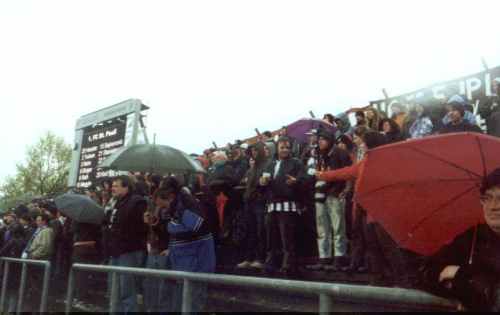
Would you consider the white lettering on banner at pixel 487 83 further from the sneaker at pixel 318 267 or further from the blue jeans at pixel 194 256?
the blue jeans at pixel 194 256

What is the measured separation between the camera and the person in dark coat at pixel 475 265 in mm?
2062

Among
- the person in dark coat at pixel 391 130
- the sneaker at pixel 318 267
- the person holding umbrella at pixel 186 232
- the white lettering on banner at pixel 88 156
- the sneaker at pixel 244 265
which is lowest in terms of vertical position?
the sneaker at pixel 318 267

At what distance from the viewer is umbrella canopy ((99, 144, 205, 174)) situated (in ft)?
23.3

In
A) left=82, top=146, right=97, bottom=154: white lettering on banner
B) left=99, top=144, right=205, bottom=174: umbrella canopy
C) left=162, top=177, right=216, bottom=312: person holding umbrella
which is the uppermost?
left=82, top=146, right=97, bottom=154: white lettering on banner

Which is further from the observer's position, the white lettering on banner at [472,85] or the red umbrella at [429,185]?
the white lettering on banner at [472,85]

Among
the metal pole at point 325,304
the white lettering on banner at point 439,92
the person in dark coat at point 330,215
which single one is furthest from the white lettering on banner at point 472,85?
the metal pole at point 325,304

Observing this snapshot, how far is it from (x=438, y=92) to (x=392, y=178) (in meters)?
6.98

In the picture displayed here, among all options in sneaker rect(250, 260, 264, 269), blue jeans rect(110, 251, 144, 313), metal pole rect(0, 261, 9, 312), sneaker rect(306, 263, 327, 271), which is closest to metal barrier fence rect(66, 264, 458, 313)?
blue jeans rect(110, 251, 144, 313)

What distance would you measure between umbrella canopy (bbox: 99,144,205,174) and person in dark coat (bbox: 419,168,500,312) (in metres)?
5.09

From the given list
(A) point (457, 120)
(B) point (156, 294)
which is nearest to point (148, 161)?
(B) point (156, 294)

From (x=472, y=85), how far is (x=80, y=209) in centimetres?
685

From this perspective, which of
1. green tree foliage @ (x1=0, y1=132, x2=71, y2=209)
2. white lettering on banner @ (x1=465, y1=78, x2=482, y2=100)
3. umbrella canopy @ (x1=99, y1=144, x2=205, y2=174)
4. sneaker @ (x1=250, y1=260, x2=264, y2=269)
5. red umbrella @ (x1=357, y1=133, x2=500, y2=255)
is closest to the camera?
red umbrella @ (x1=357, y1=133, x2=500, y2=255)

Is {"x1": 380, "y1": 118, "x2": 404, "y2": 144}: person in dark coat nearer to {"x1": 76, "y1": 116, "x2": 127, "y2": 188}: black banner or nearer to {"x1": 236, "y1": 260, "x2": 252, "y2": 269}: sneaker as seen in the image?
{"x1": 236, "y1": 260, "x2": 252, "y2": 269}: sneaker

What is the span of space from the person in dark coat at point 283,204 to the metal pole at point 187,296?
311cm
